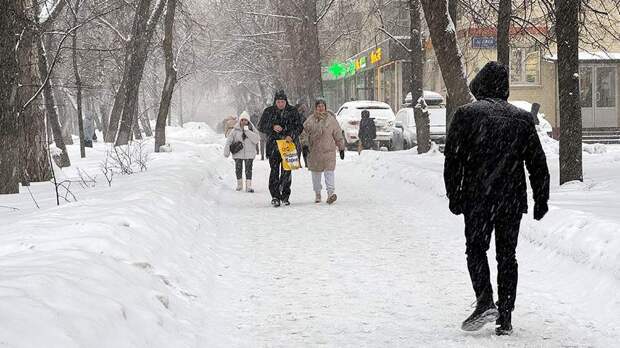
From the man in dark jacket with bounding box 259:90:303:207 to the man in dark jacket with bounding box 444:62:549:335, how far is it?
8153 millimetres

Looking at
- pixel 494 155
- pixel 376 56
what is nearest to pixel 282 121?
pixel 494 155

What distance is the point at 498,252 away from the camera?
568 cm

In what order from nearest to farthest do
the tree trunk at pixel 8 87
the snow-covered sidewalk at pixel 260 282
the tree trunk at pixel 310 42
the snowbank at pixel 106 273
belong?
the snowbank at pixel 106 273 → the snow-covered sidewalk at pixel 260 282 → the tree trunk at pixel 8 87 → the tree trunk at pixel 310 42

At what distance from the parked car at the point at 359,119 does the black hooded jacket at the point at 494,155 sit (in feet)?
83.7

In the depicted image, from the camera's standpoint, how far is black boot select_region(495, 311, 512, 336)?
5605 millimetres

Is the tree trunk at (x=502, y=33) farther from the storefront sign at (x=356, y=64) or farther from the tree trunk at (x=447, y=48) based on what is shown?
the storefront sign at (x=356, y=64)

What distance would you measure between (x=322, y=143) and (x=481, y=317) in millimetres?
8626

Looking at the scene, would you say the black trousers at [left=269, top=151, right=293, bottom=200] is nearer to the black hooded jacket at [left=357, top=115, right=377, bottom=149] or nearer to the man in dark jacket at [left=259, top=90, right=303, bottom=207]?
the man in dark jacket at [left=259, top=90, right=303, bottom=207]

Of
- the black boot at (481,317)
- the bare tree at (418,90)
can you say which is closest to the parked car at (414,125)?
the bare tree at (418,90)

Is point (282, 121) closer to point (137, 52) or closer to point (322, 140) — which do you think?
point (322, 140)

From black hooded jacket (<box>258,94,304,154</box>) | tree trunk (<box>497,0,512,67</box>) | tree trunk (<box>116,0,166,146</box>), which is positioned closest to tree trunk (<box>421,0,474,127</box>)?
tree trunk (<box>497,0,512,67</box>)

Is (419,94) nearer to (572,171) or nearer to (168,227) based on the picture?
(572,171)

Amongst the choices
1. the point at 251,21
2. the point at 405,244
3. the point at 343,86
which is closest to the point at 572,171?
the point at 405,244

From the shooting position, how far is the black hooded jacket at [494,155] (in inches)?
221
